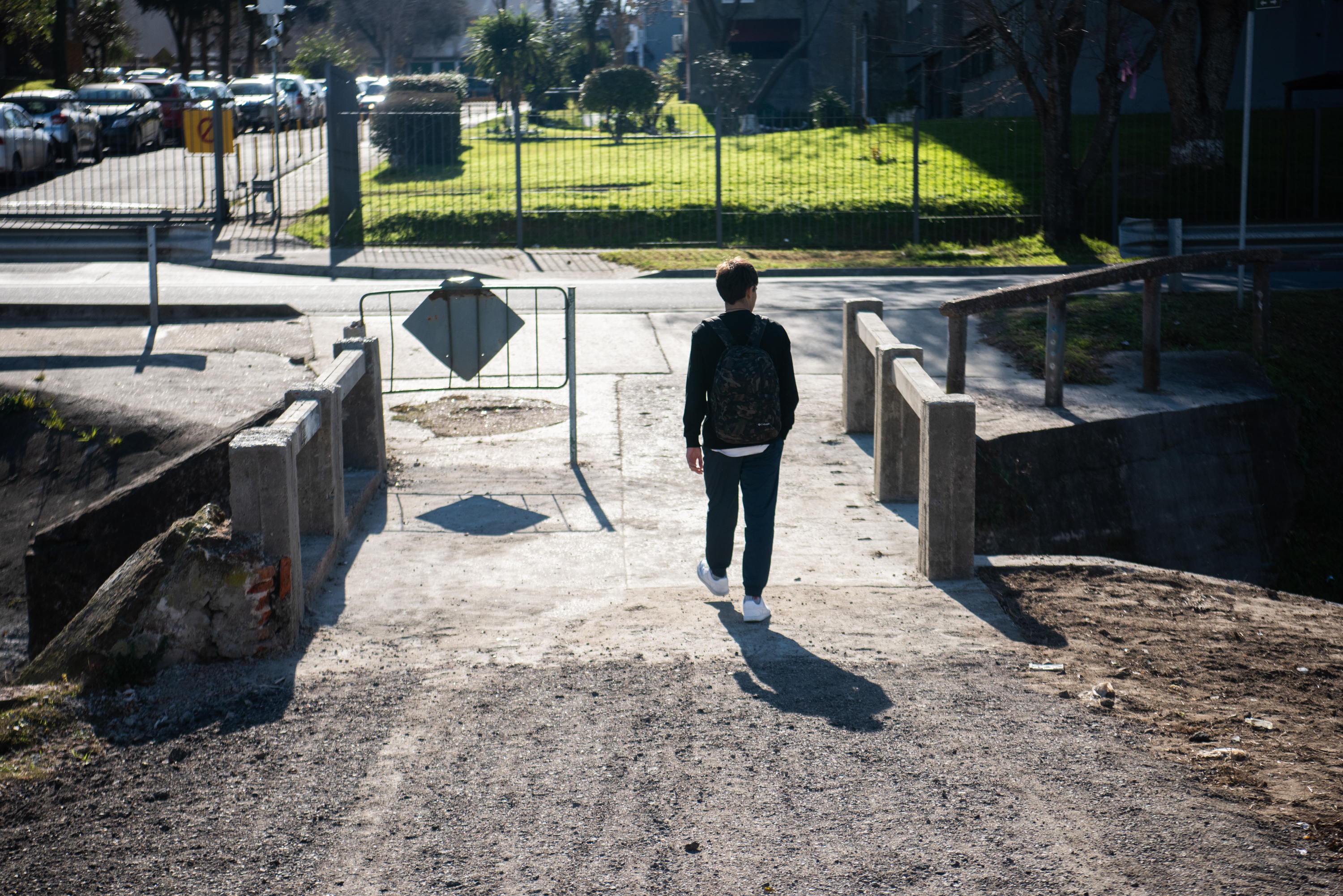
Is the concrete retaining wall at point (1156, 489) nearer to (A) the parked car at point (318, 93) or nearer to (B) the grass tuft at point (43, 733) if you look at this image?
(B) the grass tuft at point (43, 733)

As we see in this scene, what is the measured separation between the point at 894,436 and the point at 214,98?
Result: 592 inches

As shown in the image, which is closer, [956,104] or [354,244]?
[354,244]

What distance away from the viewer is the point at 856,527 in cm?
702

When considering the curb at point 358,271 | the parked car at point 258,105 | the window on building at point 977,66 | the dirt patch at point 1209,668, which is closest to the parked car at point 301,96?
the parked car at point 258,105

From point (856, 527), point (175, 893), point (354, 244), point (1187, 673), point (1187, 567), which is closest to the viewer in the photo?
point (175, 893)

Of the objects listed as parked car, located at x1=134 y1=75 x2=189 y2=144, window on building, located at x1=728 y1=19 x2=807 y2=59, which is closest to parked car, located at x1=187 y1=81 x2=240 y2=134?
parked car, located at x1=134 y1=75 x2=189 y2=144

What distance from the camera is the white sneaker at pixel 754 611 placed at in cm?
552

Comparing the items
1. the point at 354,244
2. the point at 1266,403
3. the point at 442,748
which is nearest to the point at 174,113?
the point at 354,244

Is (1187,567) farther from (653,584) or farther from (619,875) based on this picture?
(619,875)

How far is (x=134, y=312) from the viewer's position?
12.8 metres

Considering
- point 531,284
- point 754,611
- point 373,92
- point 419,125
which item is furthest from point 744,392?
point 373,92

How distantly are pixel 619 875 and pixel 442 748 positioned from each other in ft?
3.26

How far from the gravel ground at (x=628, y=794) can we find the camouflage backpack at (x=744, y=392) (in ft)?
3.44

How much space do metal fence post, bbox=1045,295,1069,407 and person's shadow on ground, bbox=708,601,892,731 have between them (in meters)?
4.37
